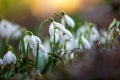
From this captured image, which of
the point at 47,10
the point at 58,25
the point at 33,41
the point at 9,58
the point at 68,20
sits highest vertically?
the point at 47,10

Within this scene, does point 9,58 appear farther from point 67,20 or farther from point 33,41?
point 67,20

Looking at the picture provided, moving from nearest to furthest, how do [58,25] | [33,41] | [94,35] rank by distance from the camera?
[33,41]
[58,25]
[94,35]

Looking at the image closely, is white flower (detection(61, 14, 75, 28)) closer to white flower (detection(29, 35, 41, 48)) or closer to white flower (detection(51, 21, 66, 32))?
white flower (detection(51, 21, 66, 32))

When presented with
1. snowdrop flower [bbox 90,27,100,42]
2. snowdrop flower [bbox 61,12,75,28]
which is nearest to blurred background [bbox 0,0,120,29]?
snowdrop flower [bbox 90,27,100,42]

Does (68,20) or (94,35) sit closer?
(68,20)

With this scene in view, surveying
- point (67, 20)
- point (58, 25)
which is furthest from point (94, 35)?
point (58, 25)

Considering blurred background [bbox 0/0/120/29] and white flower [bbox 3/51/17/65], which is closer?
white flower [bbox 3/51/17/65]

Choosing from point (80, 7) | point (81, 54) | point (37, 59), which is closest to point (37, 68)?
point (37, 59)

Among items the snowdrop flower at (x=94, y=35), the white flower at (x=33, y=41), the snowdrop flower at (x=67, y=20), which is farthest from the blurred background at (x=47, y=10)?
the white flower at (x=33, y=41)

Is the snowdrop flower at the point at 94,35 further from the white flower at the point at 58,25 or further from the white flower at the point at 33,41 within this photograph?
the white flower at the point at 33,41
